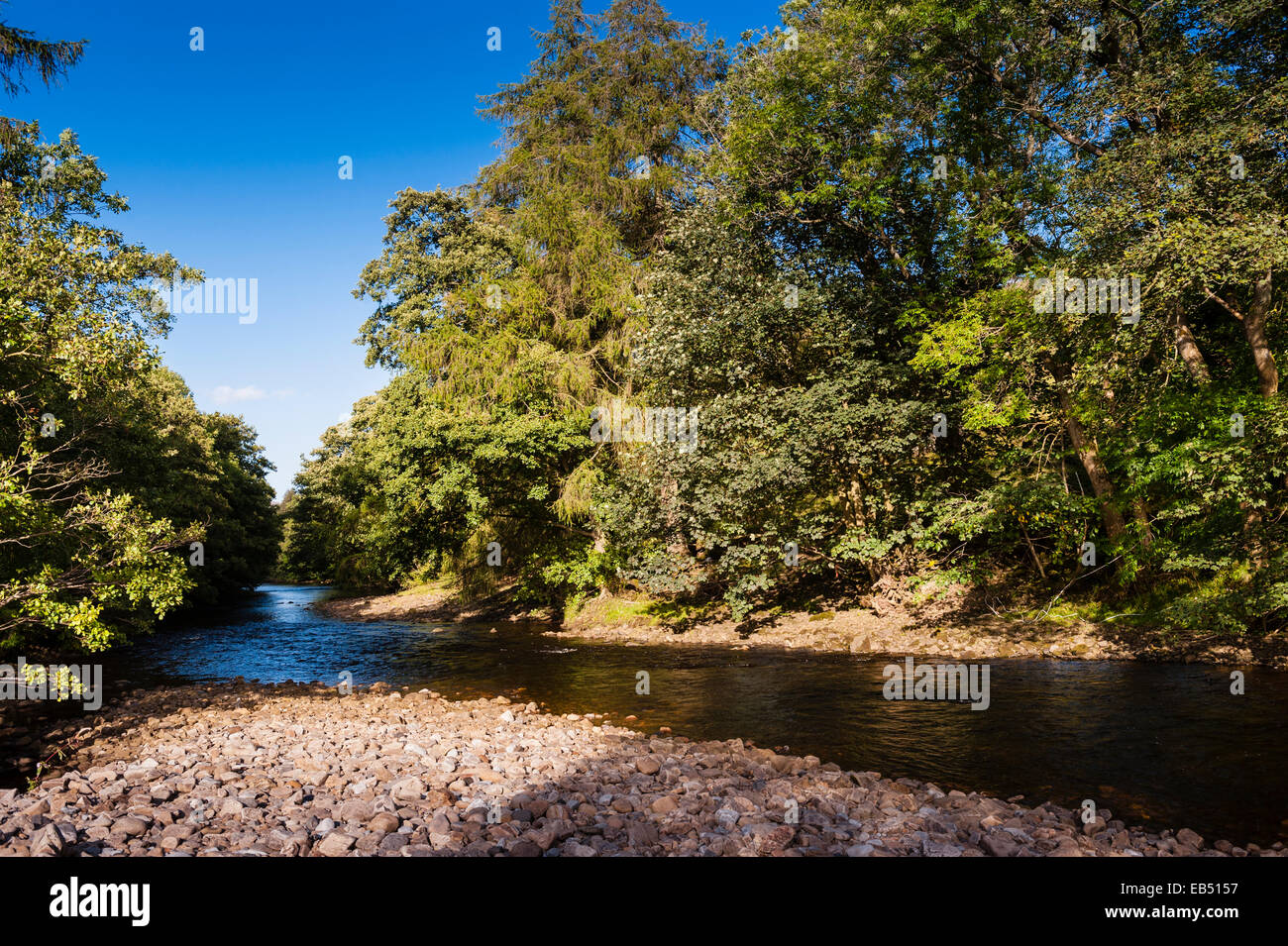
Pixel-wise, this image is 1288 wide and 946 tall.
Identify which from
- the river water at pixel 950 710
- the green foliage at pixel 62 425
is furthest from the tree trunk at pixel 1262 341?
the green foliage at pixel 62 425

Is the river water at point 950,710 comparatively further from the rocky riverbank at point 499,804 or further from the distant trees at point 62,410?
the distant trees at point 62,410

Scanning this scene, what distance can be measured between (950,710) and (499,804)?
8083mm

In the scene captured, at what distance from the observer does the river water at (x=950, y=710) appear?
7.83 meters

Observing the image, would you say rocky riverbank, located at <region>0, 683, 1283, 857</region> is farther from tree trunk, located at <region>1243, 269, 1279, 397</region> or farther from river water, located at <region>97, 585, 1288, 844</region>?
tree trunk, located at <region>1243, 269, 1279, 397</region>

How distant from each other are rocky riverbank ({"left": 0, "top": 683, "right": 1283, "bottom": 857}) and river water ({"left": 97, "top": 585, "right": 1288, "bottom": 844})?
986 millimetres

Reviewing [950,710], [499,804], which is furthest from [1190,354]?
[499,804]

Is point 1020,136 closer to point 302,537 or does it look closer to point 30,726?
point 30,726

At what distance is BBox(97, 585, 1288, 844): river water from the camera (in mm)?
7828

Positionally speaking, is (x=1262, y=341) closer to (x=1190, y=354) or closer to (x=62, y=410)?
(x=1190, y=354)

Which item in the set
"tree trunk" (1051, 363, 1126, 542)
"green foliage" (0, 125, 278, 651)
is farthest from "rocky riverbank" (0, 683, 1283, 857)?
"tree trunk" (1051, 363, 1126, 542)

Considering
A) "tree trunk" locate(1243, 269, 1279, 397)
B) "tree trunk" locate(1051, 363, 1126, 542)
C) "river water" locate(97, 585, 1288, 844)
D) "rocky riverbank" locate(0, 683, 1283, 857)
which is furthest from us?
"tree trunk" locate(1051, 363, 1126, 542)

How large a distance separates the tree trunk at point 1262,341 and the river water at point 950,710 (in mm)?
5580

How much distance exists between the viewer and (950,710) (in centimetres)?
1140
